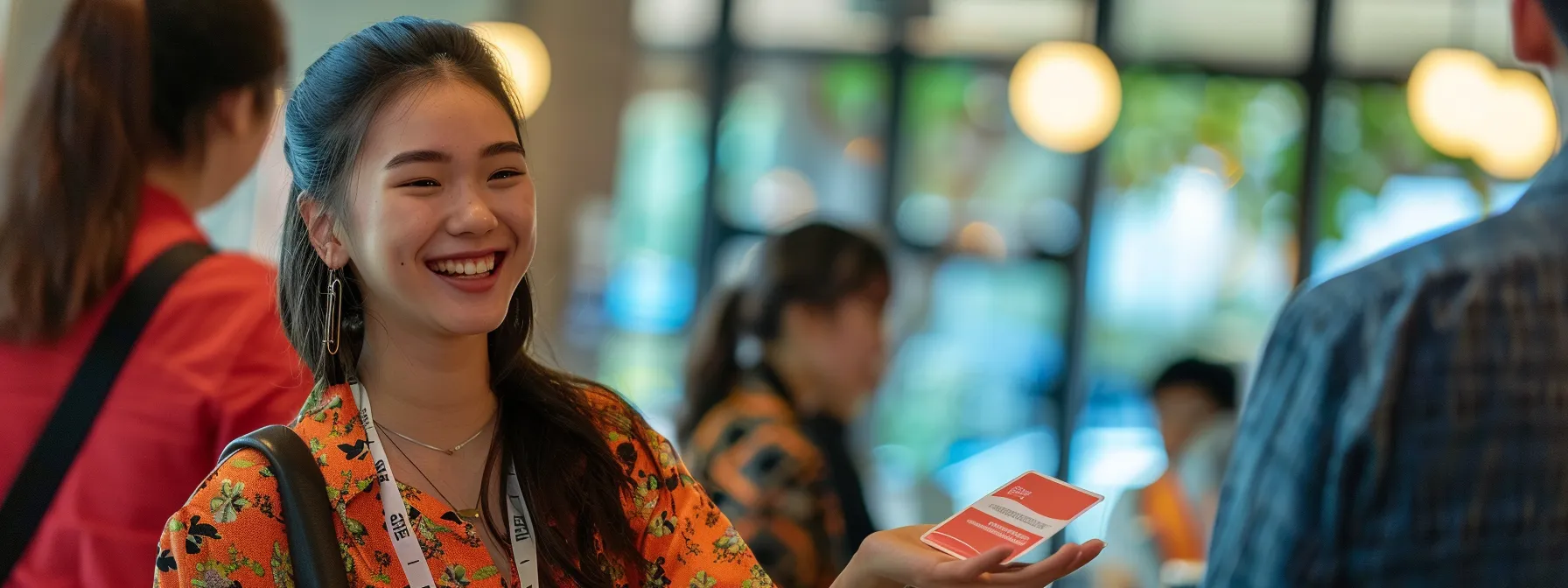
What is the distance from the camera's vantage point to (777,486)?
271 cm

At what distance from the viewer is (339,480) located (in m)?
1.43

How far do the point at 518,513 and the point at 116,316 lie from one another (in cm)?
65

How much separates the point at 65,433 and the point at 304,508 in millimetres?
585

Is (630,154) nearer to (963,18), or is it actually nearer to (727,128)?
(727,128)

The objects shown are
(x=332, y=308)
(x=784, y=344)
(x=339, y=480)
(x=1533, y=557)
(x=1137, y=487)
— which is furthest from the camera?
(x=1137, y=487)

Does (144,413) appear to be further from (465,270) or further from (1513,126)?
(1513,126)

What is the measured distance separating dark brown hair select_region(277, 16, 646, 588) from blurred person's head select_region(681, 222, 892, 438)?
4.38 ft

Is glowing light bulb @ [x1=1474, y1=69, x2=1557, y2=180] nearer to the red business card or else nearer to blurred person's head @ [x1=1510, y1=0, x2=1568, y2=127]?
blurred person's head @ [x1=1510, y1=0, x2=1568, y2=127]

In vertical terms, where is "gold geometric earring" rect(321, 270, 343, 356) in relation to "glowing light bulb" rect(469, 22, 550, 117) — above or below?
below

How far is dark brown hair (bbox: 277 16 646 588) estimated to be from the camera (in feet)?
4.99

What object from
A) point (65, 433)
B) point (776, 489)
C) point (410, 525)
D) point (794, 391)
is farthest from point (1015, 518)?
point (794, 391)

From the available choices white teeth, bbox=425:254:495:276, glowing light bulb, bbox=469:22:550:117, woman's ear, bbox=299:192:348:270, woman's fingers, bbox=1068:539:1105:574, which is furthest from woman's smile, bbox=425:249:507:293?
glowing light bulb, bbox=469:22:550:117

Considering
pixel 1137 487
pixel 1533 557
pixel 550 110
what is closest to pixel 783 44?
pixel 550 110

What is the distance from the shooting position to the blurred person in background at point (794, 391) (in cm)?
271
